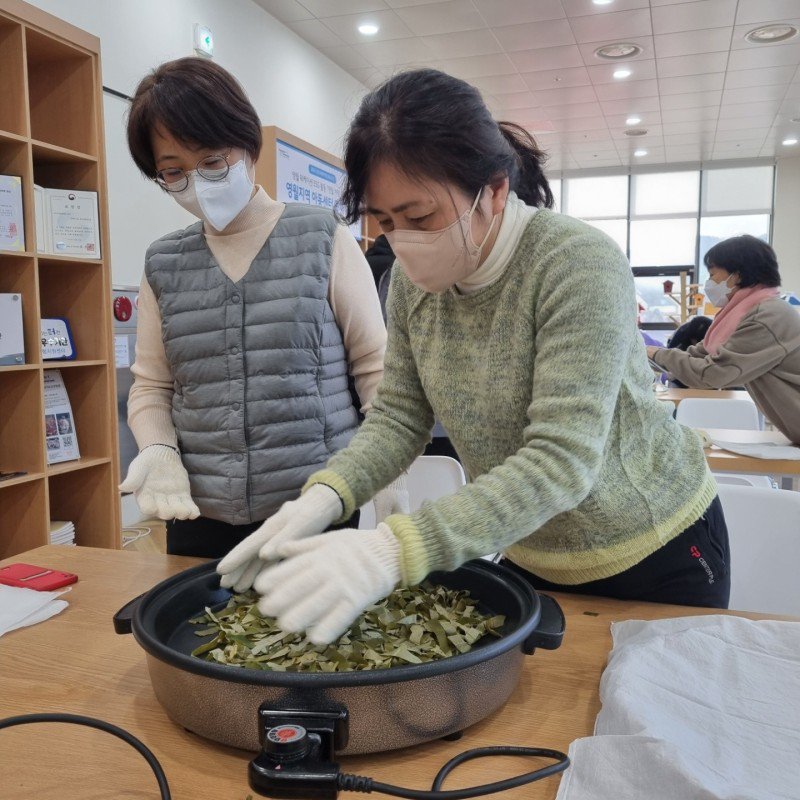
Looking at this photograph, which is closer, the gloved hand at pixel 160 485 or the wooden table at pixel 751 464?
the gloved hand at pixel 160 485

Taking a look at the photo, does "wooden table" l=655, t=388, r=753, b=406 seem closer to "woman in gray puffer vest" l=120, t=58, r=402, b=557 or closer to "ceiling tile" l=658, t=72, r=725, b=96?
"woman in gray puffer vest" l=120, t=58, r=402, b=557

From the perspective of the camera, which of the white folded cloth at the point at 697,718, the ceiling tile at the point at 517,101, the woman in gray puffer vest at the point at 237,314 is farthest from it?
the ceiling tile at the point at 517,101

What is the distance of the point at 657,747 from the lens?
0.59 meters

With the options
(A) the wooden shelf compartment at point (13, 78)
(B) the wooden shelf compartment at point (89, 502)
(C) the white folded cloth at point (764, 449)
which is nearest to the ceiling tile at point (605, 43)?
(C) the white folded cloth at point (764, 449)

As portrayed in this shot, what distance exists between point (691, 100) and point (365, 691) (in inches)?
297

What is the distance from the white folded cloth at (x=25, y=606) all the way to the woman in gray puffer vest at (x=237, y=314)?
0.94 ft

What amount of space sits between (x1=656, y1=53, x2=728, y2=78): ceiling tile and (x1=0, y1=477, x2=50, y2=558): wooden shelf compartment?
544 centimetres

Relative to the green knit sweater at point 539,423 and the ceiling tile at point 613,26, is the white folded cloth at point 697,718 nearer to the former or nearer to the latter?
the green knit sweater at point 539,423

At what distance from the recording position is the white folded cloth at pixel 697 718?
1.86 feet

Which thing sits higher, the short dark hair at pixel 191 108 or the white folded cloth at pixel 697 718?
the short dark hair at pixel 191 108

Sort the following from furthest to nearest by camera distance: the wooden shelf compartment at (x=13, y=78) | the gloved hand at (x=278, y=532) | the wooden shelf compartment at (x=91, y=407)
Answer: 1. the wooden shelf compartment at (x=91, y=407)
2. the wooden shelf compartment at (x=13, y=78)
3. the gloved hand at (x=278, y=532)

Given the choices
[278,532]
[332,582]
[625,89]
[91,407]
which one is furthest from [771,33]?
[332,582]

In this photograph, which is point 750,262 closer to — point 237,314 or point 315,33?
point 237,314

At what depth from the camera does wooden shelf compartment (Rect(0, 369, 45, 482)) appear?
2.77 metres
